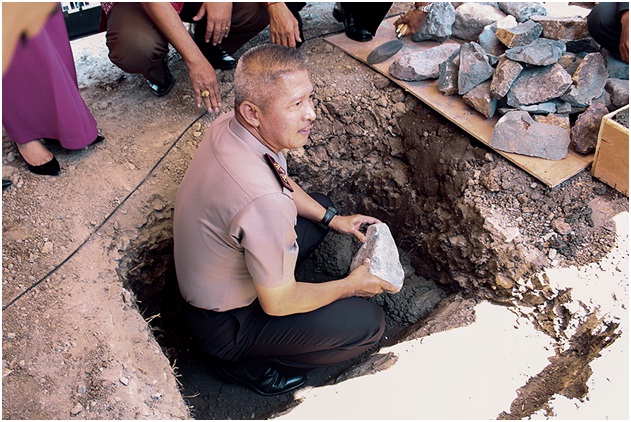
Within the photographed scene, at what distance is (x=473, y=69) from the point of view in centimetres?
323

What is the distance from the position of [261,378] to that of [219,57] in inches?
75.5

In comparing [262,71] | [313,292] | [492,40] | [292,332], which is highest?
[262,71]

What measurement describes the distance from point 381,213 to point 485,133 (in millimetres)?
848

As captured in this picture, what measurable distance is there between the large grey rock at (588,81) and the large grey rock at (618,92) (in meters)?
0.07

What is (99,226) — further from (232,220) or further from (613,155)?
(613,155)

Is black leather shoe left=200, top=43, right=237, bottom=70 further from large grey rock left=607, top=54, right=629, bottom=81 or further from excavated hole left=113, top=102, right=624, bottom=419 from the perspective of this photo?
large grey rock left=607, top=54, right=629, bottom=81

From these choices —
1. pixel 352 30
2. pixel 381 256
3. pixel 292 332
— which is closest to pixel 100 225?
pixel 292 332

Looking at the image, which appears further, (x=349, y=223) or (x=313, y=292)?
(x=349, y=223)

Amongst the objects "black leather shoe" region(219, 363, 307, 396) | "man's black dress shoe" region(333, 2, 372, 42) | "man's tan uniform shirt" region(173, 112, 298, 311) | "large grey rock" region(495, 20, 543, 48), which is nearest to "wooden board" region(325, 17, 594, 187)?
"man's black dress shoe" region(333, 2, 372, 42)

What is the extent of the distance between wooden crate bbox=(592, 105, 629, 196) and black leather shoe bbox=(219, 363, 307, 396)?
1.81 m

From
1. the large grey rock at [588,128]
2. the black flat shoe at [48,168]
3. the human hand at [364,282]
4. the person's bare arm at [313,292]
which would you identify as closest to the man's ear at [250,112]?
the person's bare arm at [313,292]

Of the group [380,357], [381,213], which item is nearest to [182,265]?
[380,357]

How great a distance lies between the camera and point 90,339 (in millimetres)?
2293

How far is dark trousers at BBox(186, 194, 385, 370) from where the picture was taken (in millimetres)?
2572
